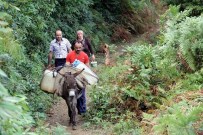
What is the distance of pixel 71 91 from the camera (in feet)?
29.8

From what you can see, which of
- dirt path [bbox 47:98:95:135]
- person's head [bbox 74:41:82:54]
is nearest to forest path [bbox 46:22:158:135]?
dirt path [bbox 47:98:95:135]

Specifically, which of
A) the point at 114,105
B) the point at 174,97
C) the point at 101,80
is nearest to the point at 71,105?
the point at 114,105

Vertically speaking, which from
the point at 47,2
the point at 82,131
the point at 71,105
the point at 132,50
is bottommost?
the point at 82,131

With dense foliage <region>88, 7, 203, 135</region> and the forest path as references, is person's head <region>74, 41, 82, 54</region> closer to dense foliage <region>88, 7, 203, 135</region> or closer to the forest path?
dense foliage <region>88, 7, 203, 135</region>

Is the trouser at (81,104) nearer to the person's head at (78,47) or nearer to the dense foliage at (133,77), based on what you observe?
the dense foliage at (133,77)

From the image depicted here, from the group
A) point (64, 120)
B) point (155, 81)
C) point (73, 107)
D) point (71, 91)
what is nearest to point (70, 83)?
point (71, 91)

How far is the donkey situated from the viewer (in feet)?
30.0

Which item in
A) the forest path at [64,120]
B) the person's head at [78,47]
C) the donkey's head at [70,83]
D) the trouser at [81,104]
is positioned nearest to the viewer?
the donkey's head at [70,83]

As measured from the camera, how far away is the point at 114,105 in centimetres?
1030

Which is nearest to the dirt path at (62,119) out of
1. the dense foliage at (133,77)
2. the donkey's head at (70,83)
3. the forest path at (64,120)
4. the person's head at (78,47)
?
the forest path at (64,120)

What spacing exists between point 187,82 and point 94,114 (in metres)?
2.44

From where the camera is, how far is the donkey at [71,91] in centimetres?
914

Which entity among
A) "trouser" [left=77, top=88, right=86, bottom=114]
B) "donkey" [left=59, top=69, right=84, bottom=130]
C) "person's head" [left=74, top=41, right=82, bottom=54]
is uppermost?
"person's head" [left=74, top=41, right=82, bottom=54]

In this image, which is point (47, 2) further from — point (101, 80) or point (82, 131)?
point (82, 131)
